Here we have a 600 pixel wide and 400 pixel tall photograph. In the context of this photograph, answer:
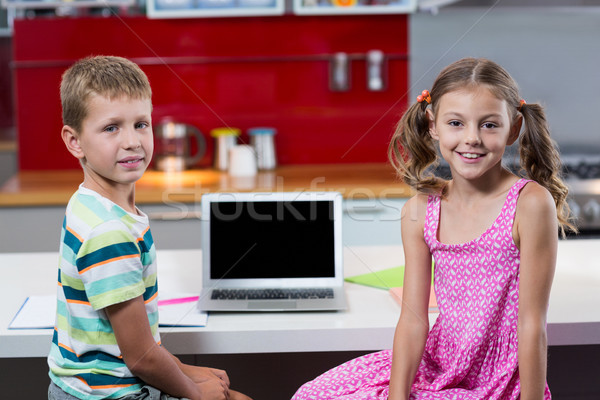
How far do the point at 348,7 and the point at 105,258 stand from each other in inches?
87.0

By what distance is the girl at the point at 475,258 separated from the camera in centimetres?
122

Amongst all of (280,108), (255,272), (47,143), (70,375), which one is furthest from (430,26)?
(70,375)

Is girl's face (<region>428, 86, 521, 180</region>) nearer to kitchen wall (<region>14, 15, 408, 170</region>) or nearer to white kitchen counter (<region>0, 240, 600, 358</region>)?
white kitchen counter (<region>0, 240, 600, 358</region>)

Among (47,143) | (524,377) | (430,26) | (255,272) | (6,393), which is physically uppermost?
(430,26)

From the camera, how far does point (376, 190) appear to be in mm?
2734

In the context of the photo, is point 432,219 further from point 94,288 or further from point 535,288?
point 94,288

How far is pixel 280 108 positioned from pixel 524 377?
7.45 feet

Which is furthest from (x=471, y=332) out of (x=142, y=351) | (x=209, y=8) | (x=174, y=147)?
(x=209, y=8)

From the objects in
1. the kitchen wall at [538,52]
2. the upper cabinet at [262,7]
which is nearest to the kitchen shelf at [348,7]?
the upper cabinet at [262,7]

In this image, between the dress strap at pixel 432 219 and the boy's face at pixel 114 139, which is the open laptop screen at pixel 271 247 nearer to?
the dress strap at pixel 432 219

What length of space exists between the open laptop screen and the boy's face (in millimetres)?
407

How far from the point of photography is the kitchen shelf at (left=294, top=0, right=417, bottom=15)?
10.1ft

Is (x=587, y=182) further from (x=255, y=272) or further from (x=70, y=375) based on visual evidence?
(x=70, y=375)

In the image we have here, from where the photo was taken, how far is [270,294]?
150 centimetres
